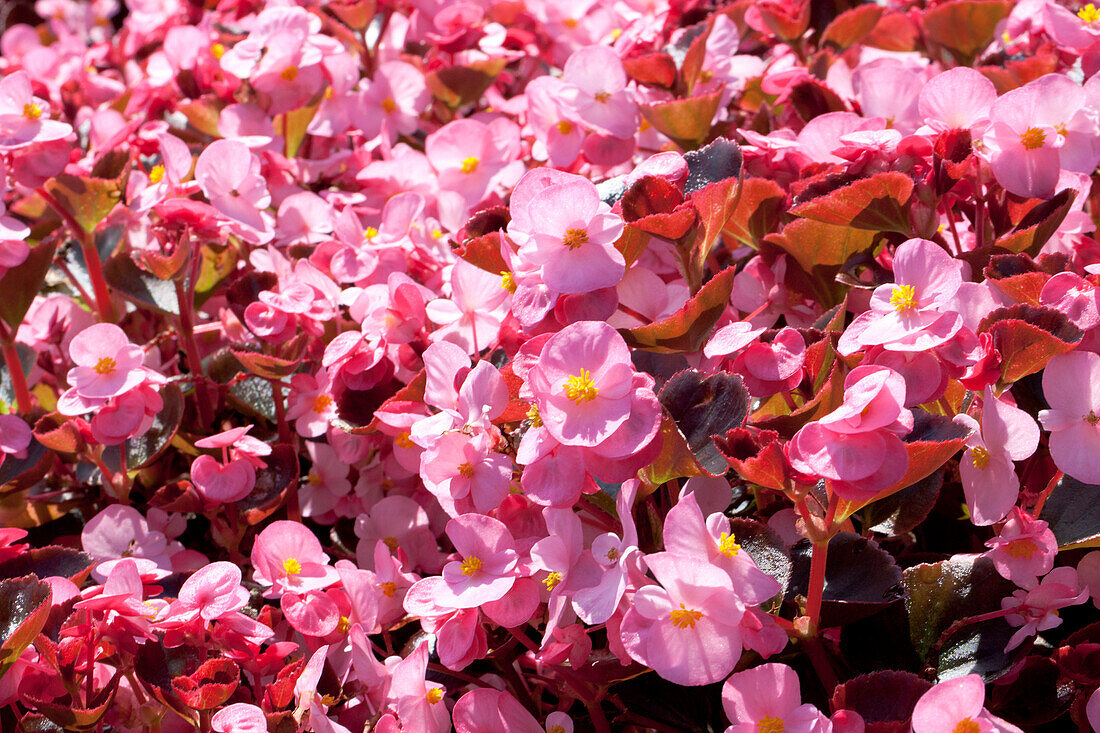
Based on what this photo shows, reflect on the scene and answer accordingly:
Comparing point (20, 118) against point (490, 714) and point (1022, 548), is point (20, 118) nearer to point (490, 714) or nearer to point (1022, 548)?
point (490, 714)

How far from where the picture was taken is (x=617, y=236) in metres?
0.61

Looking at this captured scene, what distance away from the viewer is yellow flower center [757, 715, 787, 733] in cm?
53

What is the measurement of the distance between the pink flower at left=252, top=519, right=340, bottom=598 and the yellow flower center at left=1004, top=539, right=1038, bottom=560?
0.44 meters

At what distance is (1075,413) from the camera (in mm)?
589

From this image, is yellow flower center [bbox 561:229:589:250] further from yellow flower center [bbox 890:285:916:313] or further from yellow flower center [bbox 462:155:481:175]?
yellow flower center [bbox 462:155:481:175]

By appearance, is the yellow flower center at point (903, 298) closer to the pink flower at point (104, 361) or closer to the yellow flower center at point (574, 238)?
the yellow flower center at point (574, 238)

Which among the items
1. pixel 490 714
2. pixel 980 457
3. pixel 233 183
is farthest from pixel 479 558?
pixel 233 183

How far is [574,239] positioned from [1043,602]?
0.35 m

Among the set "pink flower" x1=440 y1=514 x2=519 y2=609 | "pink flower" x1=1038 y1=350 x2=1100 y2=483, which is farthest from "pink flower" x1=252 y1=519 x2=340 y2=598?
"pink flower" x1=1038 y1=350 x2=1100 y2=483

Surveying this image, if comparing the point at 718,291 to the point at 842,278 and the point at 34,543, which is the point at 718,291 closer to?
the point at 842,278

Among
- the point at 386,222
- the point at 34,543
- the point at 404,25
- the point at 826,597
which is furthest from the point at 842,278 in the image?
the point at 404,25

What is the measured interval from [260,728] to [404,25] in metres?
1.05

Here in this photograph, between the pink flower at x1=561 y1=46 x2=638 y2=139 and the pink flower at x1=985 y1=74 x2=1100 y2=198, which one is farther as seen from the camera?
the pink flower at x1=561 y1=46 x2=638 y2=139

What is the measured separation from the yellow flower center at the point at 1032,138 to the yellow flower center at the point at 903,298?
0.17 meters
